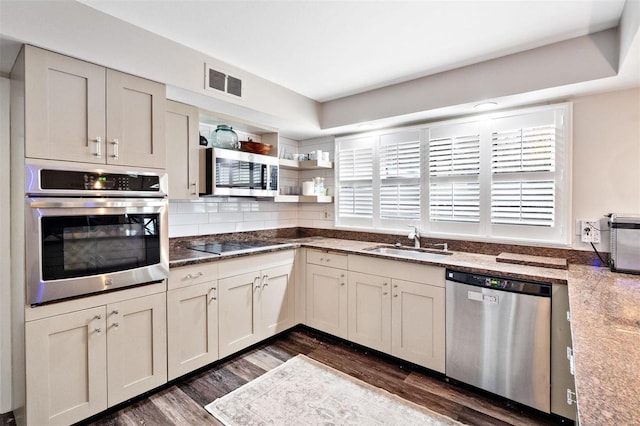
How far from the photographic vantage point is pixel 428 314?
8.30 feet

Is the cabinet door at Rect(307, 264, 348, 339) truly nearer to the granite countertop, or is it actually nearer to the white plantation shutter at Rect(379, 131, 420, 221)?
the granite countertop

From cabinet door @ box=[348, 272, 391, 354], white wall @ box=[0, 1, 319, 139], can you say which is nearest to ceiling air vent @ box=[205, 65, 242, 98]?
white wall @ box=[0, 1, 319, 139]

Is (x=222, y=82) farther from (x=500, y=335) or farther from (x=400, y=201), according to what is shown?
(x=500, y=335)

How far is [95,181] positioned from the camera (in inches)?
75.5

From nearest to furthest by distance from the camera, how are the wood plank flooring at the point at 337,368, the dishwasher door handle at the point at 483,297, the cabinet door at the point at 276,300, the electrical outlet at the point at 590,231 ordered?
the wood plank flooring at the point at 337,368 < the dishwasher door handle at the point at 483,297 < the electrical outlet at the point at 590,231 < the cabinet door at the point at 276,300

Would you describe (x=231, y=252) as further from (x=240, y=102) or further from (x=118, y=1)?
(x=118, y=1)

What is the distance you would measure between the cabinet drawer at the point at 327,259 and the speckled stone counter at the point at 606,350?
175 cm

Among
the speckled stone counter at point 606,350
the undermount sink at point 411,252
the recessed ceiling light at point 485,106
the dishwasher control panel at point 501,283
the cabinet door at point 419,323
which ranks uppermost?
the recessed ceiling light at point 485,106

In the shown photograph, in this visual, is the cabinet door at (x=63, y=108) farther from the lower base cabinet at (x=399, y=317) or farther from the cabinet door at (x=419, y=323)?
the cabinet door at (x=419, y=323)

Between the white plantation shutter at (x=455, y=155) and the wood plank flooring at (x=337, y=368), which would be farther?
the white plantation shutter at (x=455, y=155)

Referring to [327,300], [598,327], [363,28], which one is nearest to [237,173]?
[327,300]

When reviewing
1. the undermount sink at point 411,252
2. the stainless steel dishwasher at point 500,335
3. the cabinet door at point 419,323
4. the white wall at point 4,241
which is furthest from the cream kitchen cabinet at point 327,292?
the white wall at point 4,241

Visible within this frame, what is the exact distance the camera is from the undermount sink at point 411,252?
9.71ft

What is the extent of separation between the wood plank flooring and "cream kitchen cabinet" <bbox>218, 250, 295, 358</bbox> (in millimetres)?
182
